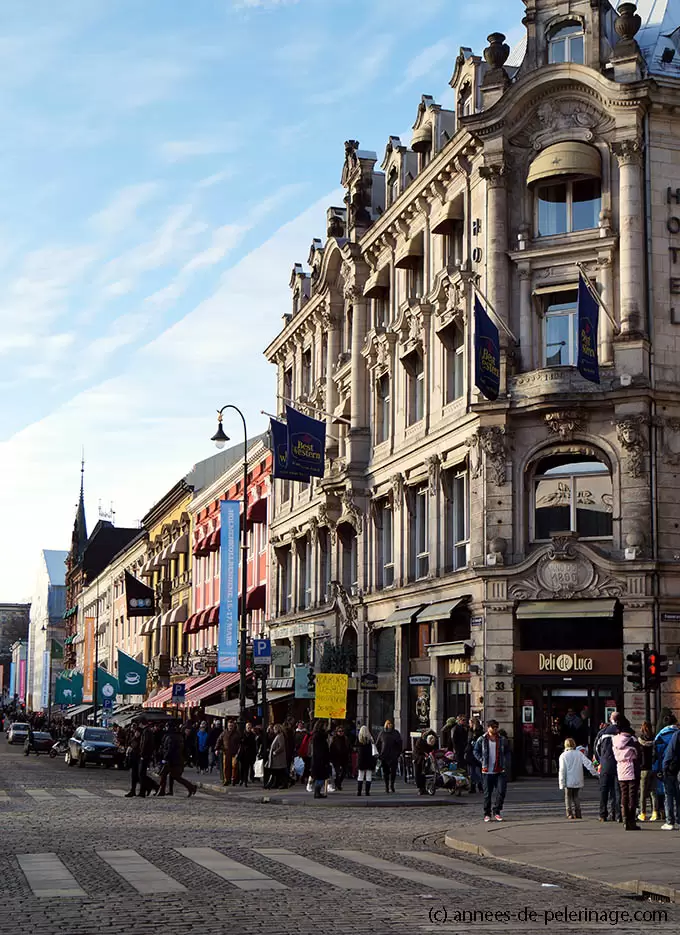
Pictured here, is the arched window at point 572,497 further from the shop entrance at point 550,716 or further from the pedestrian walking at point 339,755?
the pedestrian walking at point 339,755

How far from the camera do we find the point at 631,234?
35656 millimetres

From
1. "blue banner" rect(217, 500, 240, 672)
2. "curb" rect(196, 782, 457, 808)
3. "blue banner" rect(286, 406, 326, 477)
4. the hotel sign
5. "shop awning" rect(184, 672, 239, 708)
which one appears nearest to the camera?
"curb" rect(196, 782, 457, 808)

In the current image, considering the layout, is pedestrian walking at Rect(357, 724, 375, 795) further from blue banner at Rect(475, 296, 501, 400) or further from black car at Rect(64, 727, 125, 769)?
black car at Rect(64, 727, 125, 769)

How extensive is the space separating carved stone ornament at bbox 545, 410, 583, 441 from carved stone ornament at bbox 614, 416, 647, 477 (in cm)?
112

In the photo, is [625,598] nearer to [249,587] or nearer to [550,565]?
[550,565]

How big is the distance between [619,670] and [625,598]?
1874 millimetres

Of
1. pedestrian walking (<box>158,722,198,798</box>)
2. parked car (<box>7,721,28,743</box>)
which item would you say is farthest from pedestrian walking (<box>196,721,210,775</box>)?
parked car (<box>7,721,28,743</box>)

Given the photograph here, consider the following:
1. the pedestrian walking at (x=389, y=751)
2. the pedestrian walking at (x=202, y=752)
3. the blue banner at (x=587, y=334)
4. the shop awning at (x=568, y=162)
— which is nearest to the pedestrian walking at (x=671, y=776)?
the pedestrian walking at (x=389, y=751)

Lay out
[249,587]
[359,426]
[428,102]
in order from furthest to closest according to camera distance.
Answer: [249,587]
[359,426]
[428,102]

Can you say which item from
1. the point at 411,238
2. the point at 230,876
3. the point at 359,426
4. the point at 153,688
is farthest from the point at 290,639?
the point at 230,876

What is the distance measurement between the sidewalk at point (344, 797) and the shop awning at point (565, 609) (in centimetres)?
517

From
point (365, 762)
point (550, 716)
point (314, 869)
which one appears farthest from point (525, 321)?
point (314, 869)

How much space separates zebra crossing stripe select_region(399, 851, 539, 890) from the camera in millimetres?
15620

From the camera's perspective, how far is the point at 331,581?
4956 cm
